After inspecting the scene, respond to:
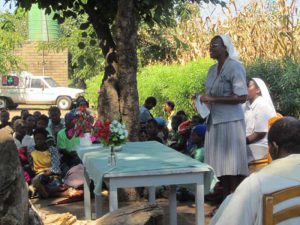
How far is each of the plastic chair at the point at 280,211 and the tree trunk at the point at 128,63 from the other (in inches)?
197

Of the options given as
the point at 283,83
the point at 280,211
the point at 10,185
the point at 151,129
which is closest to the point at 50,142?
the point at 151,129

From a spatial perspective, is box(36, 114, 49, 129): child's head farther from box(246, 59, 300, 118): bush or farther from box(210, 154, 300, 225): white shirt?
box(210, 154, 300, 225): white shirt

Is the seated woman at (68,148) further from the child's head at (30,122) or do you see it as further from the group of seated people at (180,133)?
the group of seated people at (180,133)

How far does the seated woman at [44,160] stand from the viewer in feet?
26.3

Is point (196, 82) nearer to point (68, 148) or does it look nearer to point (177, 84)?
point (177, 84)

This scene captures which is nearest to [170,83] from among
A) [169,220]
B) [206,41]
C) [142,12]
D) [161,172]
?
[206,41]

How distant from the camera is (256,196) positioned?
2340 mm

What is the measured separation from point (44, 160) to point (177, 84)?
697 centimetres

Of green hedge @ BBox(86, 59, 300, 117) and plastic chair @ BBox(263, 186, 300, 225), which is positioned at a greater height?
green hedge @ BBox(86, 59, 300, 117)

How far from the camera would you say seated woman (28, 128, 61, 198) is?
8.01 metres

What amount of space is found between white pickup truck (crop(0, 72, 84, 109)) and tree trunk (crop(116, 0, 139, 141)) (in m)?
20.7

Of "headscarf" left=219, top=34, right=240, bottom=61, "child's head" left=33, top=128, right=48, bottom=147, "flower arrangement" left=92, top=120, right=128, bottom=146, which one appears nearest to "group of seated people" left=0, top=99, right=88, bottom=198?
"child's head" left=33, top=128, right=48, bottom=147

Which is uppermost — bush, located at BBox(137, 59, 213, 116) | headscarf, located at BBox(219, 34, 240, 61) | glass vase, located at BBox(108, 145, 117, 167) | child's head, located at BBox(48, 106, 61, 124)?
headscarf, located at BBox(219, 34, 240, 61)

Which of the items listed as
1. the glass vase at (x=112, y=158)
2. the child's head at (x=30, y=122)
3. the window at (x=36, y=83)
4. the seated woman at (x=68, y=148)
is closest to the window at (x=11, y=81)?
the window at (x=36, y=83)
